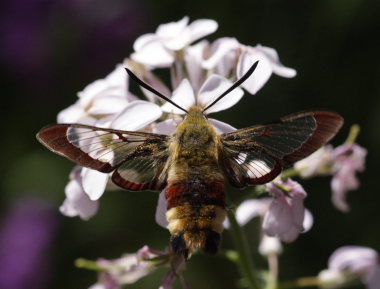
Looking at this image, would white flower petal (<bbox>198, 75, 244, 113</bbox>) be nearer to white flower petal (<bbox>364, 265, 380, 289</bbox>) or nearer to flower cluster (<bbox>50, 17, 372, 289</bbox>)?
flower cluster (<bbox>50, 17, 372, 289</bbox>)

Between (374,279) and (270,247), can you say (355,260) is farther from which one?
(270,247)

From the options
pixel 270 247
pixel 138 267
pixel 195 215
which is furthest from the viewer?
pixel 270 247

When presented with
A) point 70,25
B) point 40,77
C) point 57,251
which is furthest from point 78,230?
point 70,25

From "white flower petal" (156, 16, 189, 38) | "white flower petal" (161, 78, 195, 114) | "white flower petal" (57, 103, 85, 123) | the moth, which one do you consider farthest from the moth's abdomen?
"white flower petal" (156, 16, 189, 38)

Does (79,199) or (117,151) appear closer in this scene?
(117,151)

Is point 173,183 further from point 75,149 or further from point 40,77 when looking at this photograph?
point 40,77

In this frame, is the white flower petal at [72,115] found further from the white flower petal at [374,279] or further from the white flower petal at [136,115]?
the white flower petal at [374,279]

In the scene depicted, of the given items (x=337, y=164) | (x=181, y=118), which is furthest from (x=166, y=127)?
(x=337, y=164)
